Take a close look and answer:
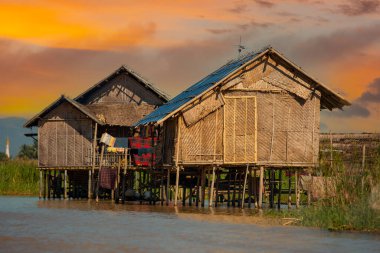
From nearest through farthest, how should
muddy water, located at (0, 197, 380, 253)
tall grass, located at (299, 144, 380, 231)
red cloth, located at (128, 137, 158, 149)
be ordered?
muddy water, located at (0, 197, 380, 253), tall grass, located at (299, 144, 380, 231), red cloth, located at (128, 137, 158, 149)

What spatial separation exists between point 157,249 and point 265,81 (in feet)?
52.3

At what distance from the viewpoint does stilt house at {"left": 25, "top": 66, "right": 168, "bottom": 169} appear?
3897cm

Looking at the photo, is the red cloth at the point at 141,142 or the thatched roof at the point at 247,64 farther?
the red cloth at the point at 141,142

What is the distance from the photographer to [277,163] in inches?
1224

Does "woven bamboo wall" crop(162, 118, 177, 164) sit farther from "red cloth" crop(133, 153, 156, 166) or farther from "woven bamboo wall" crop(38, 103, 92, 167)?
"woven bamboo wall" crop(38, 103, 92, 167)

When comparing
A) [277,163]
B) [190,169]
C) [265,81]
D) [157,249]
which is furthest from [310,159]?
[157,249]

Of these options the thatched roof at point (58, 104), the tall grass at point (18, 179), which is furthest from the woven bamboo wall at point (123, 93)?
the tall grass at point (18, 179)

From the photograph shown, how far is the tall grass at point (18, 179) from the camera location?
→ 145 ft

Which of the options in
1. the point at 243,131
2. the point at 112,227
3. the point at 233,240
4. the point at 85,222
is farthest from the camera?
the point at 243,131

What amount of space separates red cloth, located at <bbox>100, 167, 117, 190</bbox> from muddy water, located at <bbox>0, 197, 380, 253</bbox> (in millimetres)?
12288

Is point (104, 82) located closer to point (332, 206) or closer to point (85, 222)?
point (85, 222)

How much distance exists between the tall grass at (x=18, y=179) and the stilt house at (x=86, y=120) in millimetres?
4617

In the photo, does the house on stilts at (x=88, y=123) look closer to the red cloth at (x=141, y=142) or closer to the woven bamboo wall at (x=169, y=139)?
the red cloth at (x=141, y=142)

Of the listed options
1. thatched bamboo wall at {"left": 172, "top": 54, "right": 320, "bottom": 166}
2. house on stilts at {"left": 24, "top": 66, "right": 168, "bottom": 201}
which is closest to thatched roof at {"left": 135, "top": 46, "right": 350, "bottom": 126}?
thatched bamboo wall at {"left": 172, "top": 54, "right": 320, "bottom": 166}
